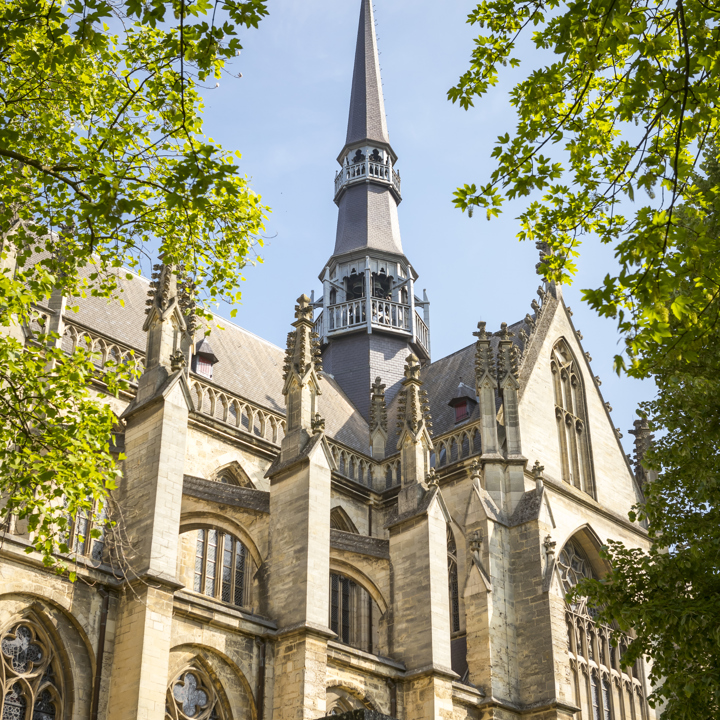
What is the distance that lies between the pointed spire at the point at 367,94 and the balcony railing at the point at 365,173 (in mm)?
1044

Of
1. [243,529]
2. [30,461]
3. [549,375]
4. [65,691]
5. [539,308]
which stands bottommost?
[65,691]

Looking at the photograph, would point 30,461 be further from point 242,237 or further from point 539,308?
point 539,308

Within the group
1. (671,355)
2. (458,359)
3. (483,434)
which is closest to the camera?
(671,355)

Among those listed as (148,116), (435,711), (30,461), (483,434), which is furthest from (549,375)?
(30,461)

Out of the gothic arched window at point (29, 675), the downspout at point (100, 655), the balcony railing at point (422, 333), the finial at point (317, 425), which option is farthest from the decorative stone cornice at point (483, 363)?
the gothic arched window at point (29, 675)

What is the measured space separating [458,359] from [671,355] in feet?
64.0

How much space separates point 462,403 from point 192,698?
37.9 ft

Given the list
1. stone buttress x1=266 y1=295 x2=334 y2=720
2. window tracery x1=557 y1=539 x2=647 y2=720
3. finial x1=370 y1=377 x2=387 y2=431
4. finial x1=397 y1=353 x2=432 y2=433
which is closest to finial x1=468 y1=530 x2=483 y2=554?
window tracery x1=557 y1=539 x2=647 y2=720

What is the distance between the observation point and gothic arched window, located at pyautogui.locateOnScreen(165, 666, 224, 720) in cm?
1383

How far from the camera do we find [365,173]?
33.5 metres

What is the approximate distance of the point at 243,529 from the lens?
A: 16938 mm

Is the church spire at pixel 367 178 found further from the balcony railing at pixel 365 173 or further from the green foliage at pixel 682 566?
the green foliage at pixel 682 566

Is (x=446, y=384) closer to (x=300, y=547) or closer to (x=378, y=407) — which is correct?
(x=378, y=407)

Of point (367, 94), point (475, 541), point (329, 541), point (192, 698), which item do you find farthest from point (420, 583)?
point (367, 94)
